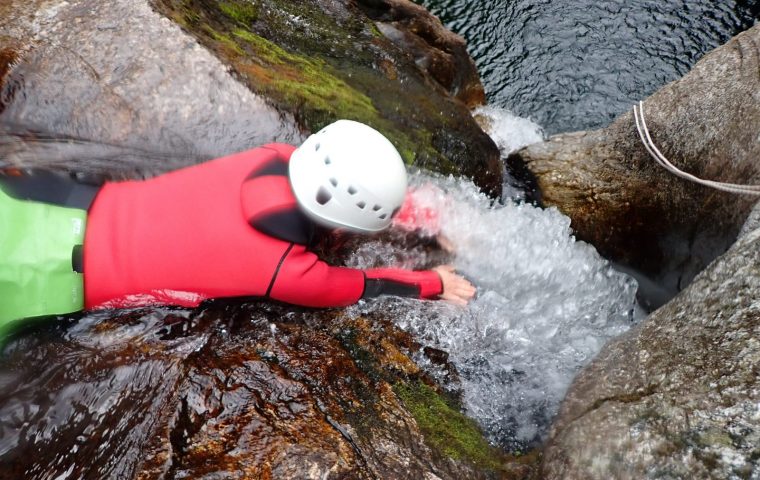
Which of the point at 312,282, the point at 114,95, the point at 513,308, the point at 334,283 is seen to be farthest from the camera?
the point at 513,308

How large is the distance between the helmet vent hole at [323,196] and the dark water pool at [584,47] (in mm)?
5499

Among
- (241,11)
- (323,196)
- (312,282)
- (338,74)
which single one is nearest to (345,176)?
(323,196)

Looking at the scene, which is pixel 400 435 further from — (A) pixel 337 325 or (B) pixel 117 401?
(B) pixel 117 401

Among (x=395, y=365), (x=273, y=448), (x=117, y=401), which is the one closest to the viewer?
(x=273, y=448)

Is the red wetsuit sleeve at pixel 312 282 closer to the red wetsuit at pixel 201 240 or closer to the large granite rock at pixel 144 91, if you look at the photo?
the red wetsuit at pixel 201 240

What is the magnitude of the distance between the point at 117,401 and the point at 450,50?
6207 mm

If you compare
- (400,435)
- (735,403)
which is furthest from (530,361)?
(735,403)

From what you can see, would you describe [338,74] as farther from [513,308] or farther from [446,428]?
[446,428]

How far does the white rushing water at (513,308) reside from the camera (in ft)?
13.6

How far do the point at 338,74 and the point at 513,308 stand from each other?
9.21 feet

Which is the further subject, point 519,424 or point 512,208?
point 512,208

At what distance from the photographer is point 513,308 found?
16.1ft

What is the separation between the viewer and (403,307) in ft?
14.1

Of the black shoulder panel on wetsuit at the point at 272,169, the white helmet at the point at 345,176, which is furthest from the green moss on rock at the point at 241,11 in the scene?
the white helmet at the point at 345,176
